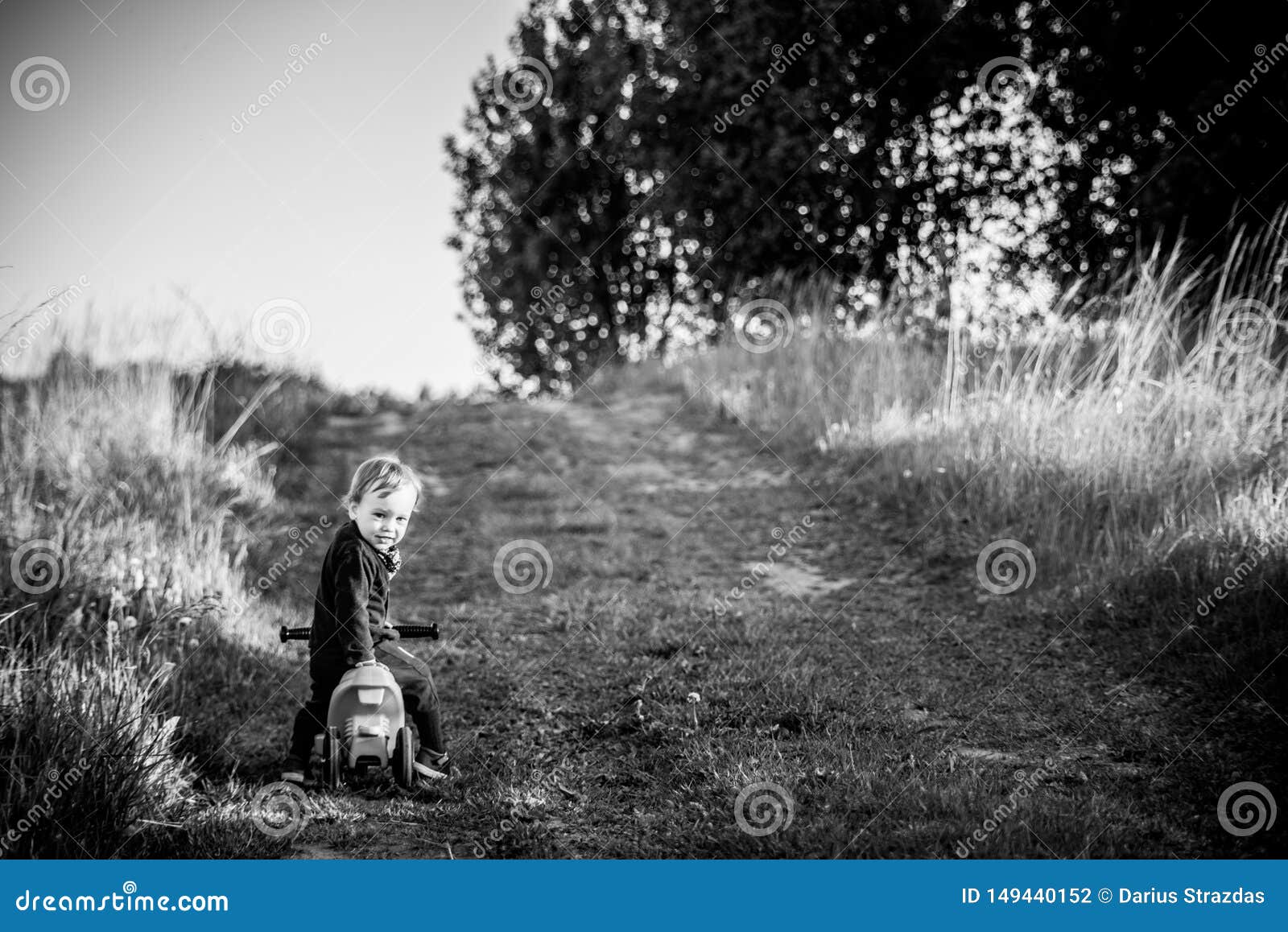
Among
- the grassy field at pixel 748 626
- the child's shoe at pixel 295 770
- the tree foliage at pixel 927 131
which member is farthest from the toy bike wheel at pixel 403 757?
the tree foliage at pixel 927 131

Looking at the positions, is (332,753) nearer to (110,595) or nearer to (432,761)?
(432,761)

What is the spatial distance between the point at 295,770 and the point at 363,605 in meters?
0.86

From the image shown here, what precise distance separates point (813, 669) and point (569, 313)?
1385 cm

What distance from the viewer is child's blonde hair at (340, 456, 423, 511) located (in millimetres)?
3783

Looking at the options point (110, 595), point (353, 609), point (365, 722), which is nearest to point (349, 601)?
point (353, 609)

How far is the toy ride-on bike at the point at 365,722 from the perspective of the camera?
141 inches

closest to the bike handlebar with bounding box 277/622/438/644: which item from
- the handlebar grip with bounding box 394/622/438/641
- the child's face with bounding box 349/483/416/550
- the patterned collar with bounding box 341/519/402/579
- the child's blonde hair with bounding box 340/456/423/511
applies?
the handlebar grip with bounding box 394/622/438/641

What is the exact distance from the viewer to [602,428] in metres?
10.4

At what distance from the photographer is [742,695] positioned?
4.58 metres

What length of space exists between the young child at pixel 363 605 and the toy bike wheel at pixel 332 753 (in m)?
0.13

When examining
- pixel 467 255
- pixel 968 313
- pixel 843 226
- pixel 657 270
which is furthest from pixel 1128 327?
pixel 467 255

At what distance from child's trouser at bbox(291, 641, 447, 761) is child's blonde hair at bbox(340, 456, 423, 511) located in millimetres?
627

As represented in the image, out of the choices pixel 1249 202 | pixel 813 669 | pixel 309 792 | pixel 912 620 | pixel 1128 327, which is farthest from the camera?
pixel 1249 202

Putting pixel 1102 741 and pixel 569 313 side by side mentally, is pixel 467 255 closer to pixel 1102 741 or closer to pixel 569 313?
pixel 569 313
